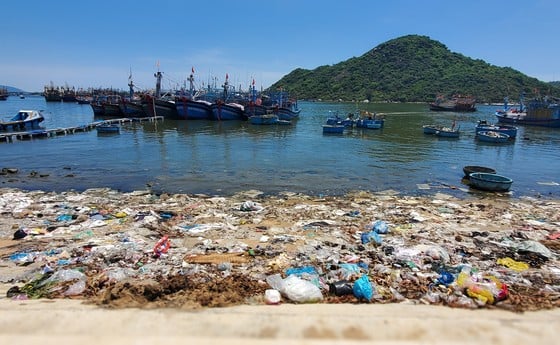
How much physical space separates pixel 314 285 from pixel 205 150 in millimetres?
20696

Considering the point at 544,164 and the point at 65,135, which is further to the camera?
the point at 65,135

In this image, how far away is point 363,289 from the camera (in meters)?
4.96

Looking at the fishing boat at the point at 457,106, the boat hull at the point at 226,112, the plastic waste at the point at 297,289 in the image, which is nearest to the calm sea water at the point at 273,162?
the plastic waste at the point at 297,289

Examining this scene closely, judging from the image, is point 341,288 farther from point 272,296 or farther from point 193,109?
point 193,109

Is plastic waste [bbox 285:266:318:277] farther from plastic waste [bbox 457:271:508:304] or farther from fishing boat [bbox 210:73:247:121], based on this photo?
fishing boat [bbox 210:73:247:121]

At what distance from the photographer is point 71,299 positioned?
4730 millimetres

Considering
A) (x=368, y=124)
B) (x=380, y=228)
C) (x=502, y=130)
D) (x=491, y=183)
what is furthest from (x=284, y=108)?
(x=380, y=228)

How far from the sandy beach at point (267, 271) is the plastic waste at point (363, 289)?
3cm

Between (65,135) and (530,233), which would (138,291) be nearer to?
(530,233)

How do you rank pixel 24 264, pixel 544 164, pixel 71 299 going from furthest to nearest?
1. pixel 544 164
2. pixel 24 264
3. pixel 71 299

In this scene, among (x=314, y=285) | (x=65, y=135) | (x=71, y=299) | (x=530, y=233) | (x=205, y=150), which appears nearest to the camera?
(x=71, y=299)

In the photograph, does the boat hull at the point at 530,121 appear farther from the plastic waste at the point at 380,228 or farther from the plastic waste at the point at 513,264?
the plastic waste at the point at 513,264

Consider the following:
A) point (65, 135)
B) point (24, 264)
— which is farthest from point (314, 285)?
point (65, 135)

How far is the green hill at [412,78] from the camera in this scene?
125 meters
